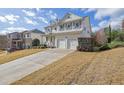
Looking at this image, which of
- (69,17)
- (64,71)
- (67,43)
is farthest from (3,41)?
(69,17)

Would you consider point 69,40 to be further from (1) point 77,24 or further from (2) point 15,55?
(2) point 15,55

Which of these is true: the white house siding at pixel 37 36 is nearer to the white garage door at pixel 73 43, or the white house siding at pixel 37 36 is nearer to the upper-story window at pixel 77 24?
the white garage door at pixel 73 43

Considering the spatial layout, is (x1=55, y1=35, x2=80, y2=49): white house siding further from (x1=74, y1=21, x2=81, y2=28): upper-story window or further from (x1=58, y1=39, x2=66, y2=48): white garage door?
(x1=74, y1=21, x2=81, y2=28): upper-story window

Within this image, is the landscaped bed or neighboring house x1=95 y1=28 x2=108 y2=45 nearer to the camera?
the landscaped bed

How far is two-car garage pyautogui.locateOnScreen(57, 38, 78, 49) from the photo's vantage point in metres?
6.03

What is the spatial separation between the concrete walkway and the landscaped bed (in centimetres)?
22

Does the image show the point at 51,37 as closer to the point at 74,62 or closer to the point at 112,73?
the point at 74,62

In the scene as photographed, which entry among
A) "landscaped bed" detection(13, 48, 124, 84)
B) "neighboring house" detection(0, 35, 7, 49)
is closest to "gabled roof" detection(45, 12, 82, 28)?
"landscaped bed" detection(13, 48, 124, 84)

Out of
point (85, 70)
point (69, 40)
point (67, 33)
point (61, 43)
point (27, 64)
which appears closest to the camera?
point (85, 70)

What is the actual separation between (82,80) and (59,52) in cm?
186

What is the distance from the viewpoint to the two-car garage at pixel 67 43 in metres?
6.03

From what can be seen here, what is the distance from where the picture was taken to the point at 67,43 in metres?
6.26

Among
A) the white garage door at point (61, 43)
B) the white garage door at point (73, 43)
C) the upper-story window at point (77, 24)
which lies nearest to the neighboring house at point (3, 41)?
the white garage door at point (61, 43)

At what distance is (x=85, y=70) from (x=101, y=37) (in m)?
1.31
